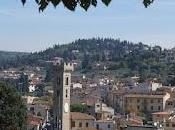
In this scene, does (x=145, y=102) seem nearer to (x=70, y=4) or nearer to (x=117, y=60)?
(x=70, y=4)

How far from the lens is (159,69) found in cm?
10306

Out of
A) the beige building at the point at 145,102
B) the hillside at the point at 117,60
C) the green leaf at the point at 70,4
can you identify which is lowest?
the beige building at the point at 145,102

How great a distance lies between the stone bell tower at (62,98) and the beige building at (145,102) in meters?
26.8

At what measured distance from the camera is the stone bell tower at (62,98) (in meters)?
33.7

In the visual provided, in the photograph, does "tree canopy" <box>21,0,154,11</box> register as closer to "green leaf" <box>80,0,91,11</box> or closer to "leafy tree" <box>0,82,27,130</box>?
"green leaf" <box>80,0,91,11</box>

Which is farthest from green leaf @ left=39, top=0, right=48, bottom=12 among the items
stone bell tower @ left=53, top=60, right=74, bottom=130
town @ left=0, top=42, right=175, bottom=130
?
stone bell tower @ left=53, top=60, right=74, bottom=130

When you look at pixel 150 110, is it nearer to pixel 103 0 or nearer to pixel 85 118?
pixel 85 118

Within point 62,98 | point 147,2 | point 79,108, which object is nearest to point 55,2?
point 147,2

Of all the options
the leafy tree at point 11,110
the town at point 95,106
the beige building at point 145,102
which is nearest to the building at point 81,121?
the town at point 95,106

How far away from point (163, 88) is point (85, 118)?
23908mm

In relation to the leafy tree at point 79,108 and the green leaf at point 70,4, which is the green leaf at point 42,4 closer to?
the green leaf at point 70,4

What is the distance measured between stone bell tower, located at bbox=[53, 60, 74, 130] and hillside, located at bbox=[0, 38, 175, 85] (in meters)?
48.6

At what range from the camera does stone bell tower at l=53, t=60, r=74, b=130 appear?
111ft

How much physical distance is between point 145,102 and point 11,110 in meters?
35.3
